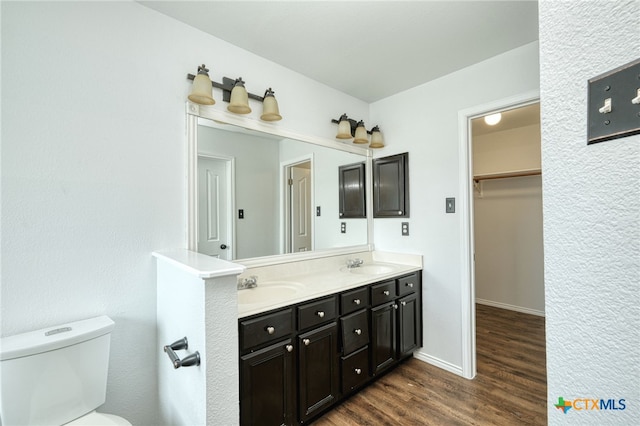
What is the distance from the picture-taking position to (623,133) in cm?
48

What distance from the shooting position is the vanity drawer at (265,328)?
1.36 m

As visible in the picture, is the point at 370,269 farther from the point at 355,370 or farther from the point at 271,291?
the point at 271,291

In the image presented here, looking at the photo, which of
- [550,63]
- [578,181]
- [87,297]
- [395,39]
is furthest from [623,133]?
[87,297]

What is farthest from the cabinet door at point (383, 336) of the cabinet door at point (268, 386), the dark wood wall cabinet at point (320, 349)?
the cabinet door at point (268, 386)

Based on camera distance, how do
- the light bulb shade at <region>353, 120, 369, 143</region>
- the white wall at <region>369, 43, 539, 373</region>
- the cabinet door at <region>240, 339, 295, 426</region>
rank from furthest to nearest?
the light bulb shade at <region>353, 120, 369, 143</region>, the white wall at <region>369, 43, 539, 373</region>, the cabinet door at <region>240, 339, 295, 426</region>

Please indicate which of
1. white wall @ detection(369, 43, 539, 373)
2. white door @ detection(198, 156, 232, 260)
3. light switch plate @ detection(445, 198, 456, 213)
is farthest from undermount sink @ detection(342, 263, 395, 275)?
white door @ detection(198, 156, 232, 260)

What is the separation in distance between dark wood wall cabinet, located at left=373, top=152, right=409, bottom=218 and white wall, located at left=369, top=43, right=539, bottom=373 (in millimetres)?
73

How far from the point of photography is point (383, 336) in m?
2.13

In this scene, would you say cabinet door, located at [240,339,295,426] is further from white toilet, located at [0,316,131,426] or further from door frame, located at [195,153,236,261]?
door frame, located at [195,153,236,261]

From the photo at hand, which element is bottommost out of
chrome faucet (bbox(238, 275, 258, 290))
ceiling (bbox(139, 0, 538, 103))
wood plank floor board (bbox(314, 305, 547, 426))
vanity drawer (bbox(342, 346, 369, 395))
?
wood plank floor board (bbox(314, 305, 547, 426))

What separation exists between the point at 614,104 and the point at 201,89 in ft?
5.66

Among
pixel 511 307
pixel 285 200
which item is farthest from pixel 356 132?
pixel 511 307

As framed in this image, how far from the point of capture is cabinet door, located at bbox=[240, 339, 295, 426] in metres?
1.35

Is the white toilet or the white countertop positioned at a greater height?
the white countertop
